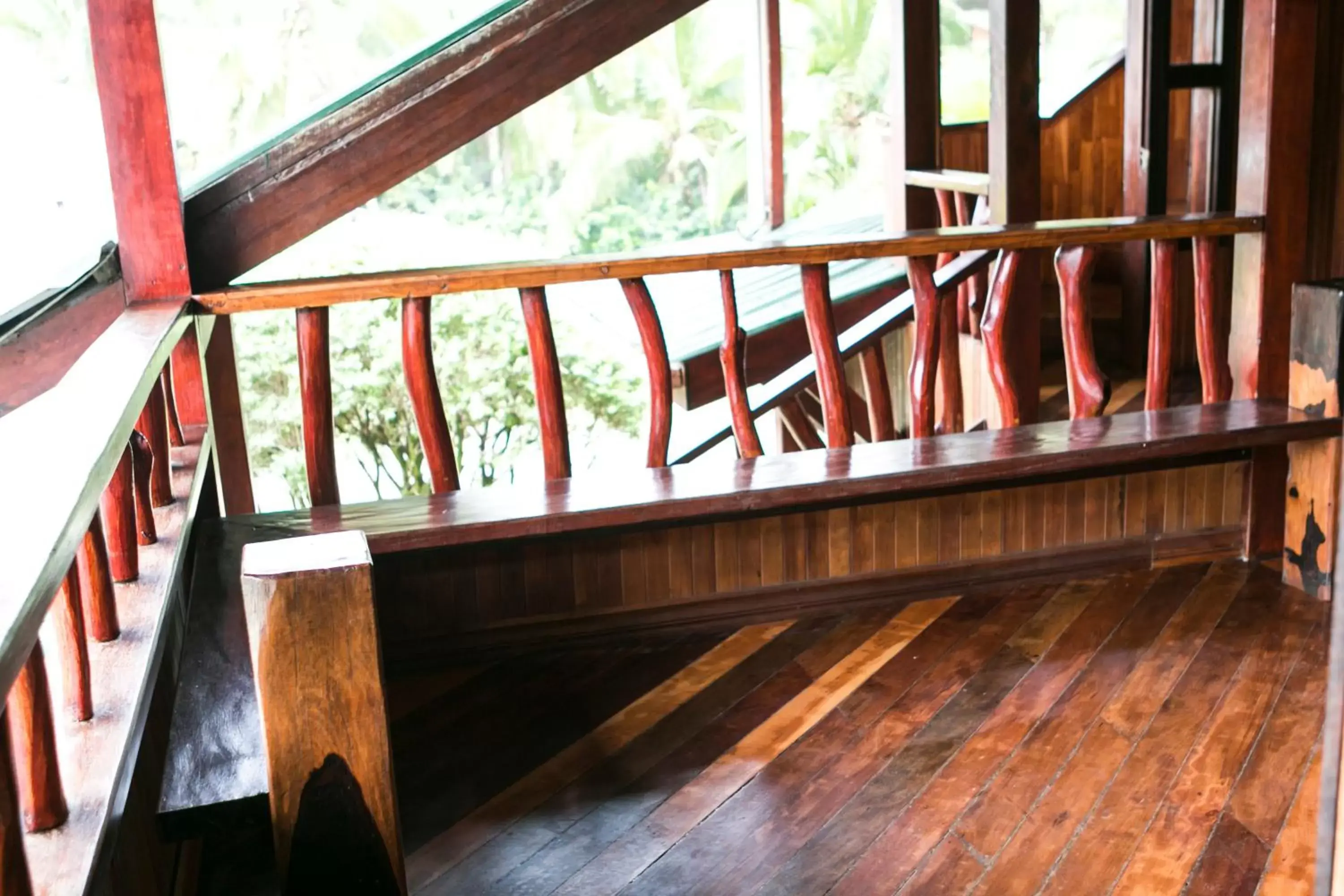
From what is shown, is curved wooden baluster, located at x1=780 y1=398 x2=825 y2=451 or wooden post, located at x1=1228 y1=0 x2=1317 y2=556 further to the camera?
curved wooden baluster, located at x1=780 y1=398 x2=825 y2=451

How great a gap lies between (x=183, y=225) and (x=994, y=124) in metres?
2.24

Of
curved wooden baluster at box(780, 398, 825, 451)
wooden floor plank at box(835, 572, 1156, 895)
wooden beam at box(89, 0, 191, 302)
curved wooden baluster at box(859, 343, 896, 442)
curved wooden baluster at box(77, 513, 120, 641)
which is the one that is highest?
wooden beam at box(89, 0, 191, 302)

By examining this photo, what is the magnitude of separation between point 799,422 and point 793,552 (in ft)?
7.17

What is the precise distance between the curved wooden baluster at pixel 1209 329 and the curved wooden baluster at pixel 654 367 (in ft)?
4.41

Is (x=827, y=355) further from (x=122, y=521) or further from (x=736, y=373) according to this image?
(x=122, y=521)

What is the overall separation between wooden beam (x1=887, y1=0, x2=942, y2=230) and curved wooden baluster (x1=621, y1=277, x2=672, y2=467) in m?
2.07

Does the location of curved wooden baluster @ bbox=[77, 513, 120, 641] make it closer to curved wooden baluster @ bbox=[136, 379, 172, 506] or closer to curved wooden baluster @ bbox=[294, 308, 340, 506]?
curved wooden baluster @ bbox=[136, 379, 172, 506]

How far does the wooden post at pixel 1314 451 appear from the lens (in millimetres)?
2934

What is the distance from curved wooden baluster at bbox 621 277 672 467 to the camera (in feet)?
9.08

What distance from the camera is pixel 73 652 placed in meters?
1.39

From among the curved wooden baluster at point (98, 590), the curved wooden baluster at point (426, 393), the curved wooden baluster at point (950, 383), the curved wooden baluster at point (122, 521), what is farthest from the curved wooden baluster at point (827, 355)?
the curved wooden baluster at point (98, 590)

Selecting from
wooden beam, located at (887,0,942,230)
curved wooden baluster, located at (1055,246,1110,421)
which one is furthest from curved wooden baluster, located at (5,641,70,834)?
wooden beam, located at (887,0,942,230)

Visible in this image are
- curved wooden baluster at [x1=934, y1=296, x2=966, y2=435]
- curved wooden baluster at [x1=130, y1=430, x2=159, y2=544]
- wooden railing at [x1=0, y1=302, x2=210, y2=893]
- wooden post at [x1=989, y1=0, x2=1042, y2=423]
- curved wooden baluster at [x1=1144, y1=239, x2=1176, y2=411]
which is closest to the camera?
wooden railing at [x1=0, y1=302, x2=210, y2=893]

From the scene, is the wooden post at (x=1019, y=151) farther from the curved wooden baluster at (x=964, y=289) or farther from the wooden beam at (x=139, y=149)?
the wooden beam at (x=139, y=149)
